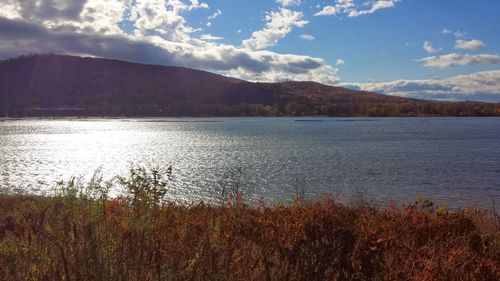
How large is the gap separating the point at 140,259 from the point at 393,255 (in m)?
3.98

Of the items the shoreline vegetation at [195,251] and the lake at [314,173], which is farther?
the lake at [314,173]

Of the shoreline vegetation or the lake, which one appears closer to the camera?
the shoreline vegetation

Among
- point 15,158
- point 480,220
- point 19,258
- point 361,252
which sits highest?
point 19,258

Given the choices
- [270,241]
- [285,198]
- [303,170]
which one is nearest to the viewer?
[270,241]

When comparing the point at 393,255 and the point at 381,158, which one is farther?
the point at 381,158

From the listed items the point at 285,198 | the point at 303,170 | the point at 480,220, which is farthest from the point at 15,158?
the point at 480,220

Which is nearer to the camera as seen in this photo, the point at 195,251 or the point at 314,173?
the point at 195,251

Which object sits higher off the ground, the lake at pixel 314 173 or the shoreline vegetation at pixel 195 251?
the shoreline vegetation at pixel 195 251

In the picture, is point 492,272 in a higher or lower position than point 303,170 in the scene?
higher

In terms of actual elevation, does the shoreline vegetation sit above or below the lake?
above

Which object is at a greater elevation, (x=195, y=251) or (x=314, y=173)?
(x=195, y=251)

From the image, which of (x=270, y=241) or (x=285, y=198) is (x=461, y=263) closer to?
(x=270, y=241)

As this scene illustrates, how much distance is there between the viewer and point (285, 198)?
81.4ft

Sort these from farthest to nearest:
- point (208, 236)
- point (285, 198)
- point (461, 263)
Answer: point (285, 198), point (461, 263), point (208, 236)
